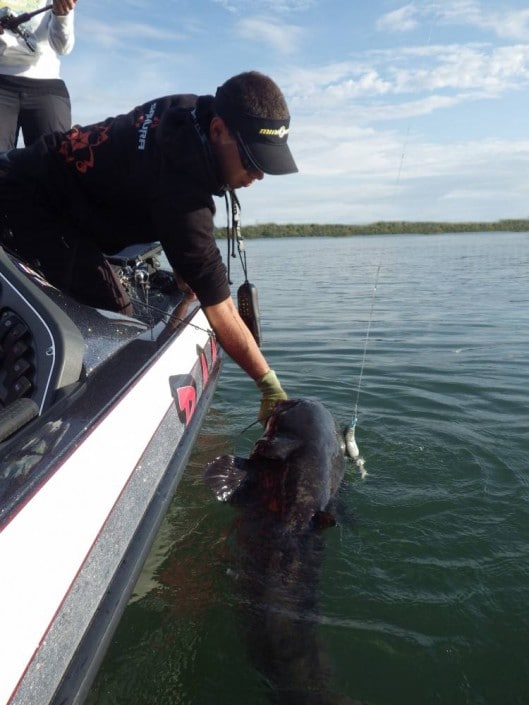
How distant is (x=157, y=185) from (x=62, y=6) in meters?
1.72

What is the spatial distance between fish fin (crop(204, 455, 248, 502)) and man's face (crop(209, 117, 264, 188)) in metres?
1.37

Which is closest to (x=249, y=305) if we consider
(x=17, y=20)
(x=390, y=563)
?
(x=390, y=563)

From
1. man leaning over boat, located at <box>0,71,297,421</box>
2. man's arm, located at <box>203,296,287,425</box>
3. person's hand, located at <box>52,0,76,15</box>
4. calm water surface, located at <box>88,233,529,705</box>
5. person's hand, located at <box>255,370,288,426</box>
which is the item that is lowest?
calm water surface, located at <box>88,233,529,705</box>

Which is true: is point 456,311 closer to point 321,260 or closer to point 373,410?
point 373,410

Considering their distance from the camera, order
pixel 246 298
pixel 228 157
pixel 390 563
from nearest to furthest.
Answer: pixel 228 157, pixel 390 563, pixel 246 298

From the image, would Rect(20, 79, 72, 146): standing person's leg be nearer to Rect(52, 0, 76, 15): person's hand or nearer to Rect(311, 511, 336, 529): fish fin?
Rect(52, 0, 76, 15): person's hand

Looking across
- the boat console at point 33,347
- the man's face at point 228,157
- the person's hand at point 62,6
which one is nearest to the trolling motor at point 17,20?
the person's hand at point 62,6

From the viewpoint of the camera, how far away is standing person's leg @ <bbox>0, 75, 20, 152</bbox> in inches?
164

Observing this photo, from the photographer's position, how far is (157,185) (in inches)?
118

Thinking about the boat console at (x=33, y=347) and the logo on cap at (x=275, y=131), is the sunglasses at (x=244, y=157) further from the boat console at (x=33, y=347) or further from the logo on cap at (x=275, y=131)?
the boat console at (x=33, y=347)

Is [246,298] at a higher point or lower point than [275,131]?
lower

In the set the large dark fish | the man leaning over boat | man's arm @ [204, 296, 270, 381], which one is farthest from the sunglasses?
the large dark fish

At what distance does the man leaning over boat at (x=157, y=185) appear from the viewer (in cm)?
286

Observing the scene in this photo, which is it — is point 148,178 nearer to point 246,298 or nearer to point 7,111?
point 246,298
